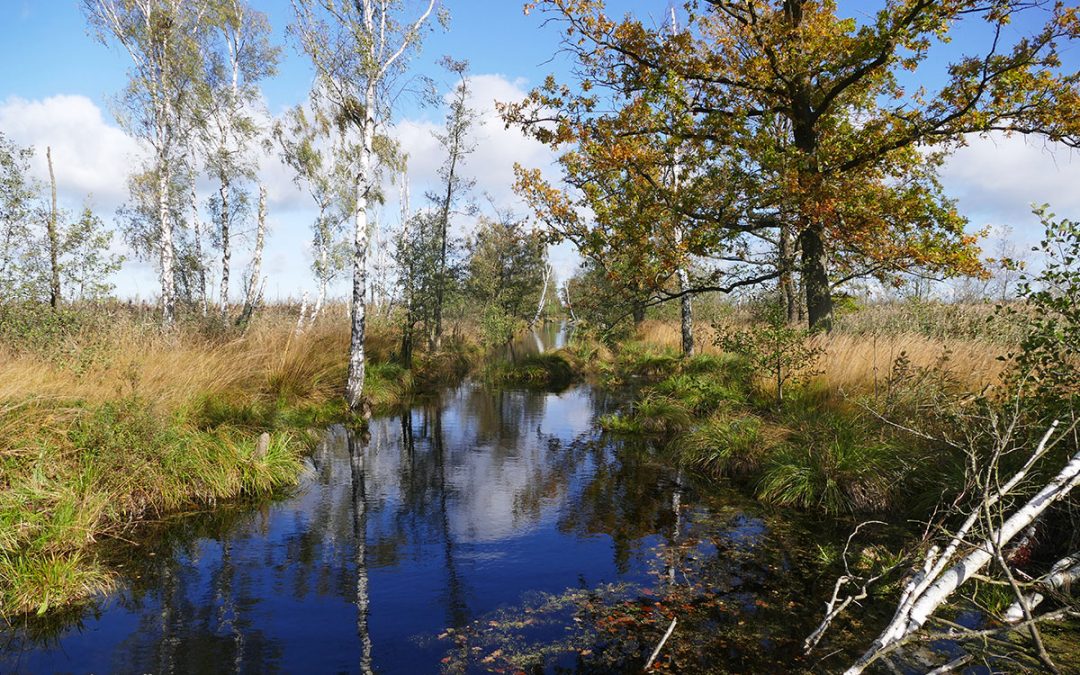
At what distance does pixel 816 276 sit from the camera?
1184cm

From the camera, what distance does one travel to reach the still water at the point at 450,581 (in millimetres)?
4398

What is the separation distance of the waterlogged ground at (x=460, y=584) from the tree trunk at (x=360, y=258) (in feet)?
14.2

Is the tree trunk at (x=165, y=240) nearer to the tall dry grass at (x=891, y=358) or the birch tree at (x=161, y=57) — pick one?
the birch tree at (x=161, y=57)

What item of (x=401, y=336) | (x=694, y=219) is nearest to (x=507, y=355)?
(x=401, y=336)

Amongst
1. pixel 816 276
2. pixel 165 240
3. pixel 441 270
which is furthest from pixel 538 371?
pixel 165 240

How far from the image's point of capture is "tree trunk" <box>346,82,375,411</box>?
13.4m

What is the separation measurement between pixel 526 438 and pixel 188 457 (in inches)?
263

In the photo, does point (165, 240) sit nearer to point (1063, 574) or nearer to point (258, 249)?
point (258, 249)

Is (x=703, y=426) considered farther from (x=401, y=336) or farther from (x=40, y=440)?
(x=401, y=336)

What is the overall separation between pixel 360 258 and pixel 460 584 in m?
9.57

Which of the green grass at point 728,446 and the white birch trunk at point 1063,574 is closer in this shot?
the white birch trunk at point 1063,574

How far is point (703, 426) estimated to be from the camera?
10.2m

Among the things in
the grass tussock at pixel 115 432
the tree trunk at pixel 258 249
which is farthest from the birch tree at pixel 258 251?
the grass tussock at pixel 115 432

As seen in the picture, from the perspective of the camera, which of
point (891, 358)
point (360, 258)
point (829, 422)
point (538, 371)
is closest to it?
point (829, 422)
